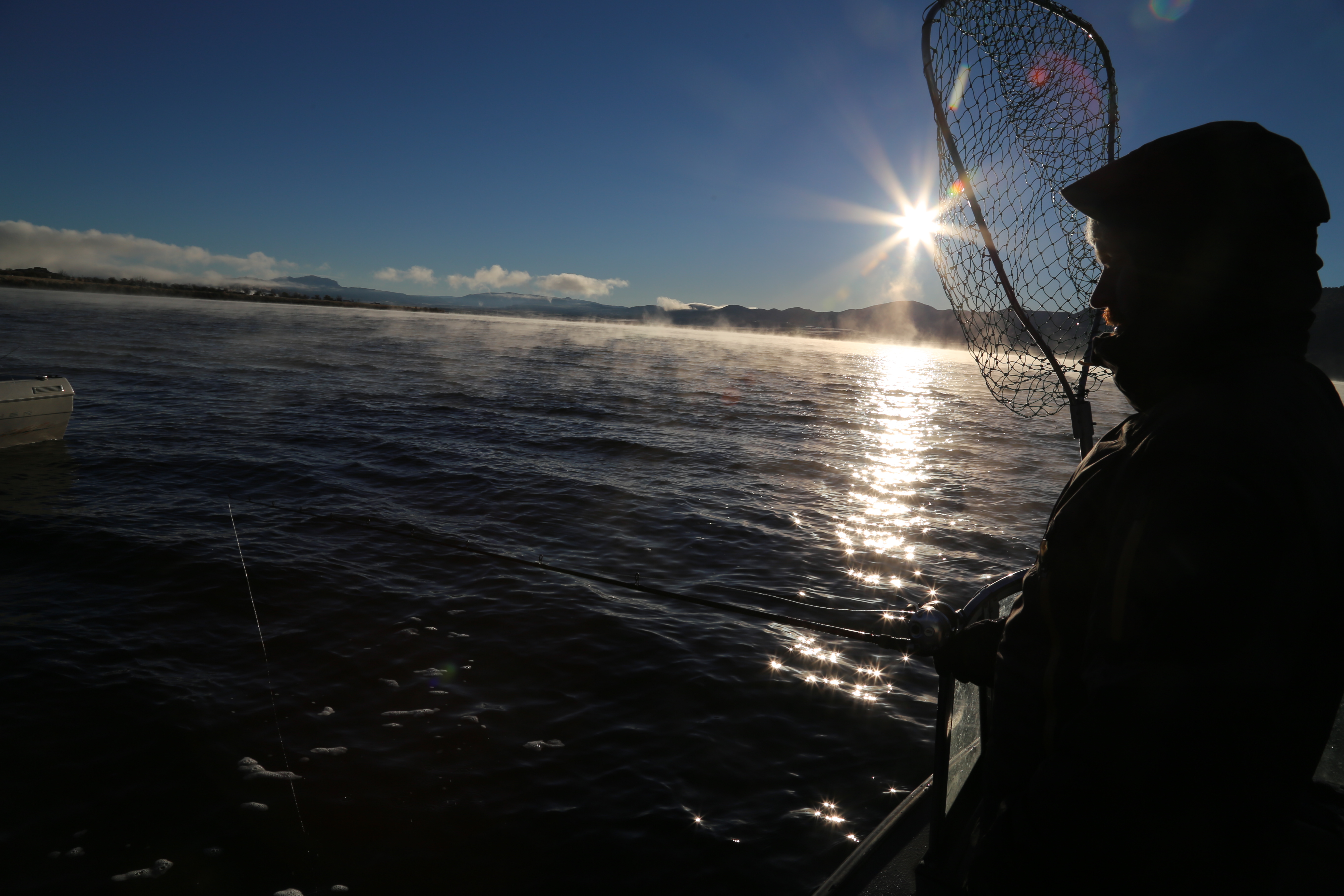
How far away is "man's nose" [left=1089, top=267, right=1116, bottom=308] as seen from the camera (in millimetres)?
1775

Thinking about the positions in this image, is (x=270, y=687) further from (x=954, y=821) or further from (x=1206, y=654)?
(x=1206, y=654)

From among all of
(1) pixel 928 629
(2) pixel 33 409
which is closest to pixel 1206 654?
(1) pixel 928 629

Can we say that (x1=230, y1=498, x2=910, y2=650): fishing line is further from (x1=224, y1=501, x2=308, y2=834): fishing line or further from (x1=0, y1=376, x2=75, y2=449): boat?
(x1=0, y1=376, x2=75, y2=449): boat

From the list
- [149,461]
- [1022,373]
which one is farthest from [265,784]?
[149,461]

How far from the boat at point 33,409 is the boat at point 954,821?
19.0 metres

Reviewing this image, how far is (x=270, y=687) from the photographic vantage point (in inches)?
256

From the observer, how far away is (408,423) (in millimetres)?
21234

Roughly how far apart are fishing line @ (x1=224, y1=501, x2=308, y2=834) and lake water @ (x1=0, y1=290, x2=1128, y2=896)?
0.14 ft

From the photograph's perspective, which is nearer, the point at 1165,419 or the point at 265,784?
the point at 1165,419

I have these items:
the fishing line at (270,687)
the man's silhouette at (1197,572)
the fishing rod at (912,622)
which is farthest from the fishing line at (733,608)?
the fishing line at (270,687)

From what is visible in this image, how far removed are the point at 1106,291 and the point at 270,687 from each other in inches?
295

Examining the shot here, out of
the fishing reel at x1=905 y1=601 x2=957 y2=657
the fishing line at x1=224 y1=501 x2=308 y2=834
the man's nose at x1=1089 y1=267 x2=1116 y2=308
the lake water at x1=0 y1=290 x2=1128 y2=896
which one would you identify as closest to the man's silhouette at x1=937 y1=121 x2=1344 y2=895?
the man's nose at x1=1089 y1=267 x2=1116 y2=308

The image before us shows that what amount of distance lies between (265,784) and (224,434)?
15860 millimetres

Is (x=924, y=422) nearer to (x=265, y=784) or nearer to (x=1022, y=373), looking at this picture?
(x=1022, y=373)
